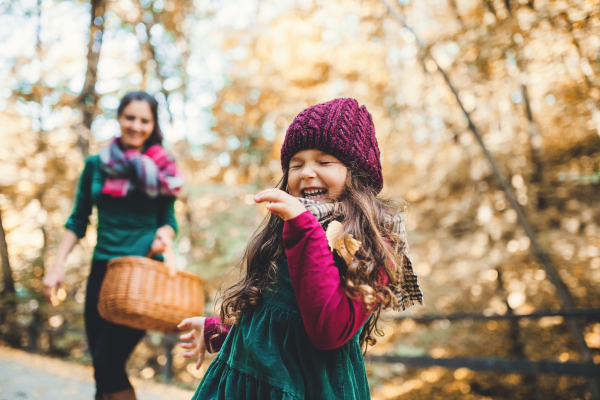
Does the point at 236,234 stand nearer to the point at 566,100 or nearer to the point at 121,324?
the point at 121,324

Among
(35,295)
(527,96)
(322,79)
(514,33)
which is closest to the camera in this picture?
(514,33)

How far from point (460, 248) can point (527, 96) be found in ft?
7.26

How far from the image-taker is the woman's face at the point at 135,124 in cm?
221

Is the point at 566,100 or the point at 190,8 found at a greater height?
the point at 190,8

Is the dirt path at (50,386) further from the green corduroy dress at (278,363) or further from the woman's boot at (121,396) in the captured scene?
the green corduroy dress at (278,363)

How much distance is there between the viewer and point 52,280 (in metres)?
2.06

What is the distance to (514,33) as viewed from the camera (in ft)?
13.2

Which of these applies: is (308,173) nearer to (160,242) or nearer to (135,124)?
(160,242)

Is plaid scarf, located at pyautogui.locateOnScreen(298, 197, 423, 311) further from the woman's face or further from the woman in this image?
the woman's face

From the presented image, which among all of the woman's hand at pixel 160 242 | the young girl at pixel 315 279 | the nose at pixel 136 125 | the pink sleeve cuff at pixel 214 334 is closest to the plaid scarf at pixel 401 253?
the young girl at pixel 315 279

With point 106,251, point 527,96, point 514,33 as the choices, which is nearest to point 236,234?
point 106,251

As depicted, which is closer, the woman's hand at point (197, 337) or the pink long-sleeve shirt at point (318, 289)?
the pink long-sleeve shirt at point (318, 289)

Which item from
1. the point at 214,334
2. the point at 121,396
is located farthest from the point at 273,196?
the point at 121,396

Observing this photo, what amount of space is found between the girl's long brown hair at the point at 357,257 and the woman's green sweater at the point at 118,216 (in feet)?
3.13
